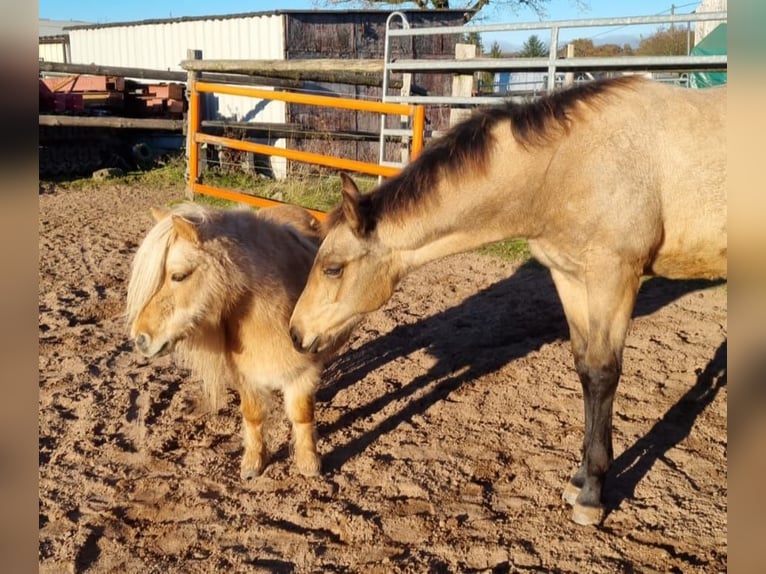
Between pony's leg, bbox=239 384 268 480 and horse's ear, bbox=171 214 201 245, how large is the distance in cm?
83

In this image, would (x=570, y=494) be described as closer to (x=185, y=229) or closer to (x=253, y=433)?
(x=253, y=433)

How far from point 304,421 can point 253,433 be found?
295 mm

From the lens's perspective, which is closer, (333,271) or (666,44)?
(333,271)

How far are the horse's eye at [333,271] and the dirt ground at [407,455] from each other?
1.09 meters

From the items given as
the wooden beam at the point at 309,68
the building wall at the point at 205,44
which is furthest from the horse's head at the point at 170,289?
the building wall at the point at 205,44

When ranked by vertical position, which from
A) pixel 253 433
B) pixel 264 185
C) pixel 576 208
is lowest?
pixel 253 433

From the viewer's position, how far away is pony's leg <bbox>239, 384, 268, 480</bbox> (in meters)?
3.38

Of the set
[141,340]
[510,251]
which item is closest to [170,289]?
[141,340]

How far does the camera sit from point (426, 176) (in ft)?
10.0

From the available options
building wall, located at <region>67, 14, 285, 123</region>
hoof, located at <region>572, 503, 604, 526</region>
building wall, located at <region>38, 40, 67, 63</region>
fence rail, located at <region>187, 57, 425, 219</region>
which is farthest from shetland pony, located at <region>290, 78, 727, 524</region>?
building wall, located at <region>38, 40, 67, 63</region>

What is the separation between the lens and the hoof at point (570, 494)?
309cm

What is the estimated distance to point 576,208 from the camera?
2.94 meters
